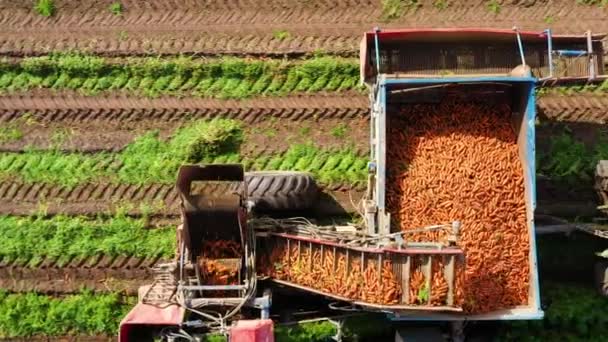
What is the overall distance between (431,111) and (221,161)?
3.15 m

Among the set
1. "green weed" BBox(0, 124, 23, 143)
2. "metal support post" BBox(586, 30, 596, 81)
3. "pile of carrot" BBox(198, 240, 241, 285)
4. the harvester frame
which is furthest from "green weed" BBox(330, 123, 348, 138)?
"green weed" BBox(0, 124, 23, 143)

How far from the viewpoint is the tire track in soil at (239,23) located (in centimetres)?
920

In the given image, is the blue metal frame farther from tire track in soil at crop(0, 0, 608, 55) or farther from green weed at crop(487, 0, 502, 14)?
green weed at crop(487, 0, 502, 14)

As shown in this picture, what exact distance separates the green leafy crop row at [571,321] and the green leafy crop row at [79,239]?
5107mm

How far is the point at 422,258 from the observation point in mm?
6535

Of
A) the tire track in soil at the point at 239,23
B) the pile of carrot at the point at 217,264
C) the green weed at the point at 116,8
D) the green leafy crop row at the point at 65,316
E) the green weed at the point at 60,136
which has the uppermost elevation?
the green weed at the point at 116,8

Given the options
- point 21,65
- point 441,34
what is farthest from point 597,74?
point 21,65

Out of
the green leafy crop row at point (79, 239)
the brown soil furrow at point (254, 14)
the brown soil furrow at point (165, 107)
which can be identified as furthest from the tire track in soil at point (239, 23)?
the green leafy crop row at point (79, 239)

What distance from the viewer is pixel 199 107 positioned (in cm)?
912

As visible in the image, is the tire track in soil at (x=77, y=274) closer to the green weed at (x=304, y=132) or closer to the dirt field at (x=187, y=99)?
the dirt field at (x=187, y=99)

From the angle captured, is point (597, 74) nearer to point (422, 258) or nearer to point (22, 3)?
point (422, 258)

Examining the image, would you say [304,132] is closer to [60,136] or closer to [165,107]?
[165,107]

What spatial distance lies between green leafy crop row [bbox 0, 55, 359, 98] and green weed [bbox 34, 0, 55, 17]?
72 centimetres

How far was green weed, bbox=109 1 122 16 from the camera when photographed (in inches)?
369
